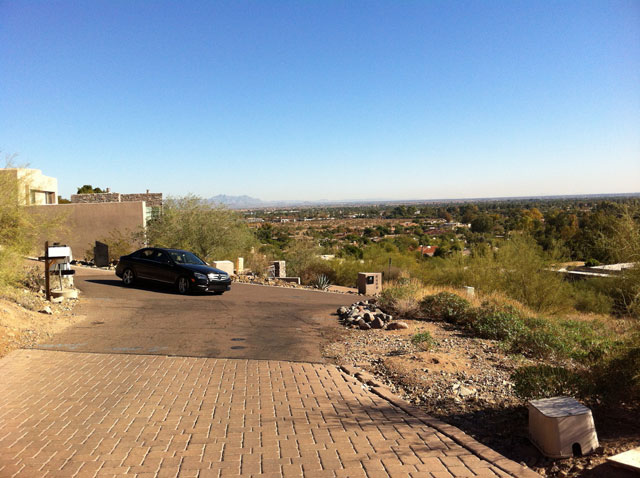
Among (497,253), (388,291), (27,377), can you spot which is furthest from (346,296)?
(27,377)

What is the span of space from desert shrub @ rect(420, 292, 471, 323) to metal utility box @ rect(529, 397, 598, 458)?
7.09m

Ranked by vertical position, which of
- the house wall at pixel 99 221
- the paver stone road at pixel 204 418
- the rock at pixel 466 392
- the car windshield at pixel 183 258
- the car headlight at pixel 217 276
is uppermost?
the house wall at pixel 99 221

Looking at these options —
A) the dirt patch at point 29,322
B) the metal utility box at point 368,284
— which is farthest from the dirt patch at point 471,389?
A: the metal utility box at point 368,284

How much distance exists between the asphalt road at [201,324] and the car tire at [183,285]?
266 mm

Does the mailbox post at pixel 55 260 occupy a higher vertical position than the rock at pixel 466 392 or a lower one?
higher

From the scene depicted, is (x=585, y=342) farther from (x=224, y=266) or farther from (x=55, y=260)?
(x=224, y=266)

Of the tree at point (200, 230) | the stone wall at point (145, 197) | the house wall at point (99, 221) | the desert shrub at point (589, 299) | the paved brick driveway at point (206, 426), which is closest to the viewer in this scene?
the paved brick driveway at point (206, 426)

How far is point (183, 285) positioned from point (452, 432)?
13.3 m

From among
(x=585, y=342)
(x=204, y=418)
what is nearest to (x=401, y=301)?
(x=585, y=342)

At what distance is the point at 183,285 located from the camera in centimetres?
1756

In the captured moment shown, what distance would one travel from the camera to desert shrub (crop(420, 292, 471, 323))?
1263cm

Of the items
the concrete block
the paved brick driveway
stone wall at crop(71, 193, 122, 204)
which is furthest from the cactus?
stone wall at crop(71, 193, 122, 204)

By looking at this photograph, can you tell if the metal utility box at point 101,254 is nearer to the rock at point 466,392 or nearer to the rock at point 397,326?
the rock at point 397,326

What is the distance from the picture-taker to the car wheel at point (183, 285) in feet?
57.2
